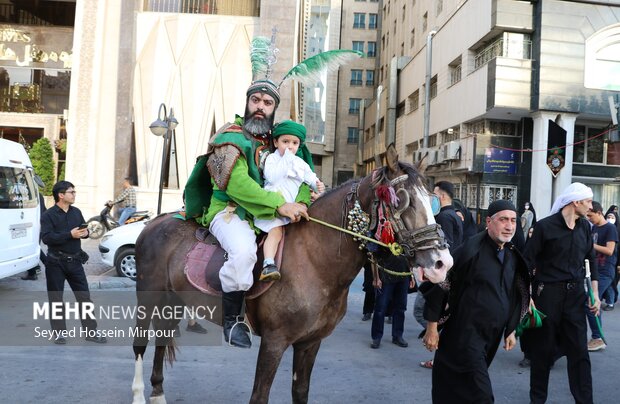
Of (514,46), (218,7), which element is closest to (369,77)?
(514,46)

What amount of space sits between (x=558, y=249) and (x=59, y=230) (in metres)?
6.11

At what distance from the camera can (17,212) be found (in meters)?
9.36

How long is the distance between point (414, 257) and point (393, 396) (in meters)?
2.62

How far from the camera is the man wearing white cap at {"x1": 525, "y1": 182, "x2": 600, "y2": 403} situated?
4.93 meters

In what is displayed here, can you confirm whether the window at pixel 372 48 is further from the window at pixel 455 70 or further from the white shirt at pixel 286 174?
the white shirt at pixel 286 174

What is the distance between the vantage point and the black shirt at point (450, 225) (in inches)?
273

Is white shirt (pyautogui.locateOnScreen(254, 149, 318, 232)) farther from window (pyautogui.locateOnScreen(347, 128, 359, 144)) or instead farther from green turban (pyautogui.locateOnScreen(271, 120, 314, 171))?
window (pyautogui.locateOnScreen(347, 128, 359, 144))

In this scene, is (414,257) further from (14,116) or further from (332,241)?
(14,116)

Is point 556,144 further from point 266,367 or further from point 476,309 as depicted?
point 266,367

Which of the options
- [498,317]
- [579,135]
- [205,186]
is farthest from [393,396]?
[579,135]

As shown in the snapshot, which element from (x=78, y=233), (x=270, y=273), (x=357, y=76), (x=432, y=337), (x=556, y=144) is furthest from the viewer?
(x=357, y=76)

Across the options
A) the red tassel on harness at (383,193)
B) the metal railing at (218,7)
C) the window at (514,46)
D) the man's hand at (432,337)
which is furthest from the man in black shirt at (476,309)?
the window at (514,46)

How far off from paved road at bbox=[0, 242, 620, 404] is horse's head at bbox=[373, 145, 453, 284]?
2.48 meters

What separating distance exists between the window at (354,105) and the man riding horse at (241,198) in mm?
56304
